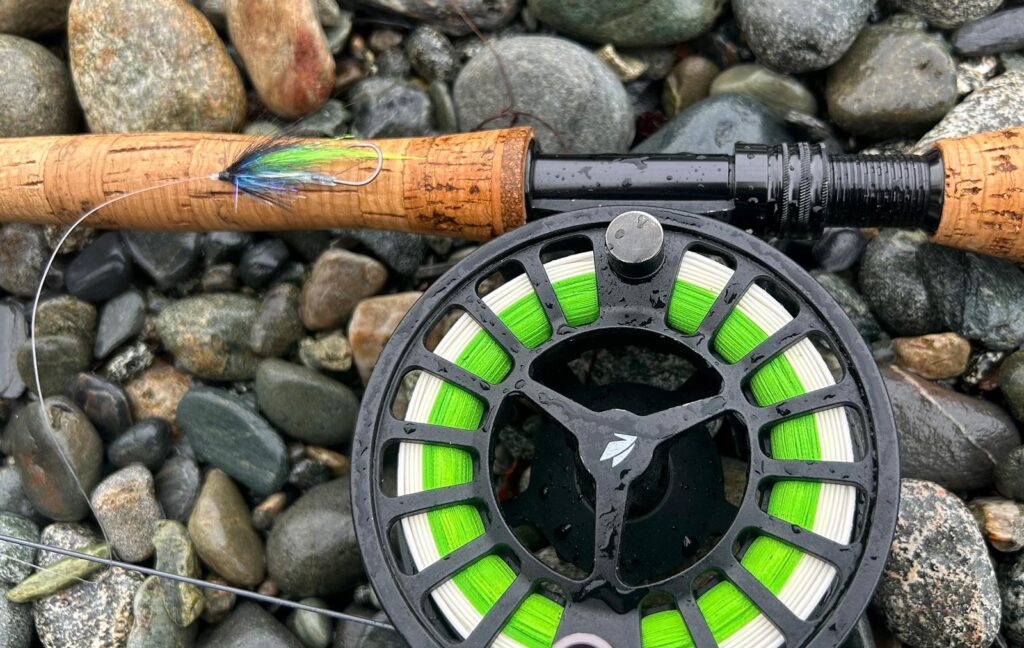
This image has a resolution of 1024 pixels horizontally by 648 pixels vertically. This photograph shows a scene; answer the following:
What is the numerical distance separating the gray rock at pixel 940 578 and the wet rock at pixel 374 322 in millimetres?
1711

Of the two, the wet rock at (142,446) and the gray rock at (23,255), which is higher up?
the gray rock at (23,255)

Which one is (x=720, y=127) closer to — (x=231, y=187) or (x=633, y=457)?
(x=633, y=457)

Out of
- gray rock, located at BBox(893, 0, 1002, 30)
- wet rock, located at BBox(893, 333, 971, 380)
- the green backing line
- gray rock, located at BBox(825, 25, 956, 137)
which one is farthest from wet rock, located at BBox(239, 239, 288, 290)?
gray rock, located at BBox(893, 0, 1002, 30)

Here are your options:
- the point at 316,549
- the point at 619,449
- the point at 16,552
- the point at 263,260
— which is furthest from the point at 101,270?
the point at 619,449

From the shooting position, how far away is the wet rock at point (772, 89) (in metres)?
3.30

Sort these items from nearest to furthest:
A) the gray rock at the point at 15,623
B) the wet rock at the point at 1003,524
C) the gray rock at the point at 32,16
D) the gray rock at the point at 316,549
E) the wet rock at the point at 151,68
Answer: the wet rock at the point at 1003,524 → the gray rock at the point at 316,549 → the gray rock at the point at 15,623 → the wet rock at the point at 151,68 → the gray rock at the point at 32,16

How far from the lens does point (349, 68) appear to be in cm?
345

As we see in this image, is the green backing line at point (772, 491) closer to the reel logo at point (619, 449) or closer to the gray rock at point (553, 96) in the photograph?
the reel logo at point (619, 449)

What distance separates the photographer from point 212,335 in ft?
10.6

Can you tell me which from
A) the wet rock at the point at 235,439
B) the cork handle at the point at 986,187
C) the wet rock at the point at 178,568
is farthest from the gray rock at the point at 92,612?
the cork handle at the point at 986,187

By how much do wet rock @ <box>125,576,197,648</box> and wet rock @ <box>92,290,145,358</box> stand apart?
879mm

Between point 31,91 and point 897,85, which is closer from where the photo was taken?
point 897,85

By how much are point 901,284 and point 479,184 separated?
1.45m

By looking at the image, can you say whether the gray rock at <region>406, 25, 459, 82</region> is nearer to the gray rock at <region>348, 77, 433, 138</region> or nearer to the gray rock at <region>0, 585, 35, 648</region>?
the gray rock at <region>348, 77, 433, 138</region>
